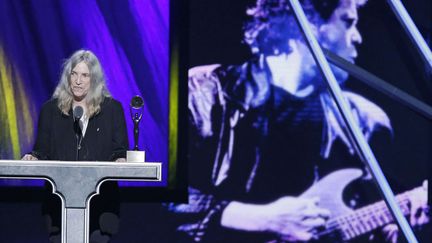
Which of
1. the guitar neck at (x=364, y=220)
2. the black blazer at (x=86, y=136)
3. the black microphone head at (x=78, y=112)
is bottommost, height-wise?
the guitar neck at (x=364, y=220)

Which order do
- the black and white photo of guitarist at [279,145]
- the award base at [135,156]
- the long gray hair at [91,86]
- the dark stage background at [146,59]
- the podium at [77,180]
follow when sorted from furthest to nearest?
the black and white photo of guitarist at [279,145] < the dark stage background at [146,59] < the long gray hair at [91,86] < the award base at [135,156] < the podium at [77,180]

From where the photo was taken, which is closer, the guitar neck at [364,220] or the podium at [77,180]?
the podium at [77,180]

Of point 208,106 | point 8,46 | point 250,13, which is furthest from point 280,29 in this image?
point 8,46

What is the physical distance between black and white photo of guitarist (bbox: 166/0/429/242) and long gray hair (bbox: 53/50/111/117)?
1232 mm

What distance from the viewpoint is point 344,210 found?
5.26m

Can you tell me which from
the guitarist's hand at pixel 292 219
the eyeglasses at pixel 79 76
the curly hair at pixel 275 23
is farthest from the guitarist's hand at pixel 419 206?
the eyeglasses at pixel 79 76

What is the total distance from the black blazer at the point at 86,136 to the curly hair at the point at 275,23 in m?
1.39

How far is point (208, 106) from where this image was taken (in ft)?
17.0

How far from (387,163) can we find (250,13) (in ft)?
3.74

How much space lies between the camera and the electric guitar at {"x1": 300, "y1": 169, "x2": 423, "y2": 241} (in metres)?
5.24

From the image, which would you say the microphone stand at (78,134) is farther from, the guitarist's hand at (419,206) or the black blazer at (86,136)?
the guitarist's hand at (419,206)

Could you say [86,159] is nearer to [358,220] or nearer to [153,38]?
[153,38]

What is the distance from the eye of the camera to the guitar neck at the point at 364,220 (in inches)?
207

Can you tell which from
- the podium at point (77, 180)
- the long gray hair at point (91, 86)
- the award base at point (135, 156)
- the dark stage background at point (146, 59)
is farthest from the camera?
the dark stage background at point (146, 59)
